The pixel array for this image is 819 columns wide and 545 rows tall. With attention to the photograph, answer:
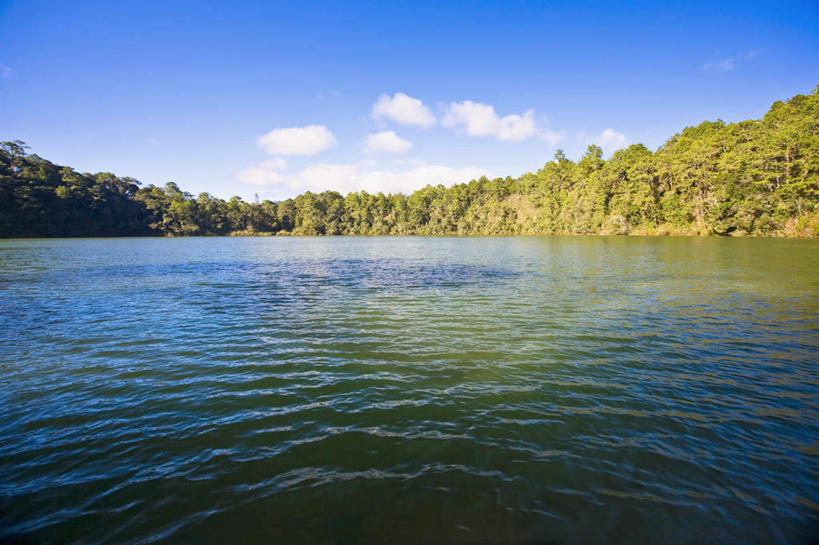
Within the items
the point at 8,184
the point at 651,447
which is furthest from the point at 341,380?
the point at 8,184

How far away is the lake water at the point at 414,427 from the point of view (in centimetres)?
462

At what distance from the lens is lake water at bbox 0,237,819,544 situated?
462cm

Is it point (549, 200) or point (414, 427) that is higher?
point (549, 200)

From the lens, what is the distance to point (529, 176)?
446 ft

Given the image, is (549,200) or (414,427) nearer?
(414,427)

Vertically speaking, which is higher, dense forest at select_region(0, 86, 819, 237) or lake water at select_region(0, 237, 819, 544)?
dense forest at select_region(0, 86, 819, 237)

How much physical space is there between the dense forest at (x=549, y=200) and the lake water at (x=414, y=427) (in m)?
64.9

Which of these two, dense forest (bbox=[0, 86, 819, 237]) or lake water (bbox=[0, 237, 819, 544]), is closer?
lake water (bbox=[0, 237, 819, 544])

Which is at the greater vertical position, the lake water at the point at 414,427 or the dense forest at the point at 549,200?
the dense forest at the point at 549,200

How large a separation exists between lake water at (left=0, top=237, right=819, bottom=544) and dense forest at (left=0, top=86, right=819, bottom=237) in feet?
213

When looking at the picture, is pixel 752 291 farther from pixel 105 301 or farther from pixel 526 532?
pixel 105 301

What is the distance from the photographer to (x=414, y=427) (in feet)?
22.1

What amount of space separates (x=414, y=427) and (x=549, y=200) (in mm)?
126652

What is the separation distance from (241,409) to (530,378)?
22.0 feet
